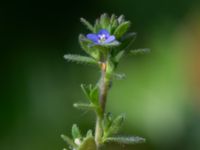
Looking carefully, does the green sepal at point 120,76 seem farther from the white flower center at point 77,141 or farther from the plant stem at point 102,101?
the white flower center at point 77,141

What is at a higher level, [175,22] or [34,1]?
[34,1]

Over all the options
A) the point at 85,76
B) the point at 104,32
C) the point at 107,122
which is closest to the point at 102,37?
the point at 104,32

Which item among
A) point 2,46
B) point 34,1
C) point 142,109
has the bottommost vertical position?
point 142,109

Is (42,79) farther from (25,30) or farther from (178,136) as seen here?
(178,136)

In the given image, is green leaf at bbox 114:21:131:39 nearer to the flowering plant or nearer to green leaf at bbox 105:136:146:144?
the flowering plant

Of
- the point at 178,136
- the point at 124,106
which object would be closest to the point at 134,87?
the point at 124,106

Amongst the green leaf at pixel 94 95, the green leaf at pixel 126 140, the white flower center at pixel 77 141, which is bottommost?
the green leaf at pixel 126 140

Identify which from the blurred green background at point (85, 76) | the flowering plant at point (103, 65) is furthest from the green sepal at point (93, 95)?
the blurred green background at point (85, 76)
